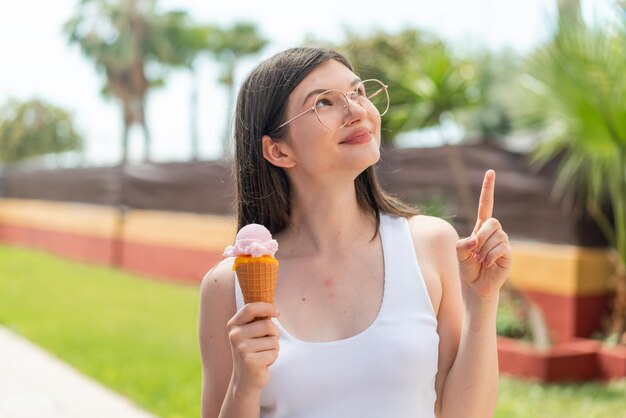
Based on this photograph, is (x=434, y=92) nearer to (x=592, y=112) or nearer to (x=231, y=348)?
(x=592, y=112)

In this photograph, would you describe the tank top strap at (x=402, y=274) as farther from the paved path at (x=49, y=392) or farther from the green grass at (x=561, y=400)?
the paved path at (x=49, y=392)

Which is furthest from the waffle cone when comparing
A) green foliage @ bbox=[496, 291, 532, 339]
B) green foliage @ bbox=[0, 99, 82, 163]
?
green foliage @ bbox=[0, 99, 82, 163]

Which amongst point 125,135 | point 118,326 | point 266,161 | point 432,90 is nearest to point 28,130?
point 125,135

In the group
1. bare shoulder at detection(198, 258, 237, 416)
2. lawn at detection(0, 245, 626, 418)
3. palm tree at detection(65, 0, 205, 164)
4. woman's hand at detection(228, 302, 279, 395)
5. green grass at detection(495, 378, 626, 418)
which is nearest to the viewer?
woman's hand at detection(228, 302, 279, 395)

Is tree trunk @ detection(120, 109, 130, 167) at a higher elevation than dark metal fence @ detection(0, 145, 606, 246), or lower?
lower

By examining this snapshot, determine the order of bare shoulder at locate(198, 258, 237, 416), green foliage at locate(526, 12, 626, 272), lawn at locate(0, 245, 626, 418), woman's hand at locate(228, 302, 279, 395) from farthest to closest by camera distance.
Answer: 1. green foliage at locate(526, 12, 626, 272)
2. lawn at locate(0, 245, 626, 418)
3. bare shoulder at locate(198, 258, 237, 416)
4. woman's hand at locate(228, 302, 279, 395)

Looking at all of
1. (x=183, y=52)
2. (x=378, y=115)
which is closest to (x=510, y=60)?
(x=183, y=52)

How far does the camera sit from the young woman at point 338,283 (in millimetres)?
1868

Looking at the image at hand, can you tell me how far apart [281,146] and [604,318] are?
5533mm

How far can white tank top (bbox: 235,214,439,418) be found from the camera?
1.87m

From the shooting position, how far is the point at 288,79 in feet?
6.71

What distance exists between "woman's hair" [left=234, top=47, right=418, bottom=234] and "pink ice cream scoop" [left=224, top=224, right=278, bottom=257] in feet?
1.08

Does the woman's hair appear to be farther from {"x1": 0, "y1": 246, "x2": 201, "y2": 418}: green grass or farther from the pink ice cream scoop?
{"x1": 0, "y1": 246, "x2": 201, "y2": 418}: green grass

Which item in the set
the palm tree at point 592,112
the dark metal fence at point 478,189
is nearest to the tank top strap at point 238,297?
the dark metal fence at point 478,189
